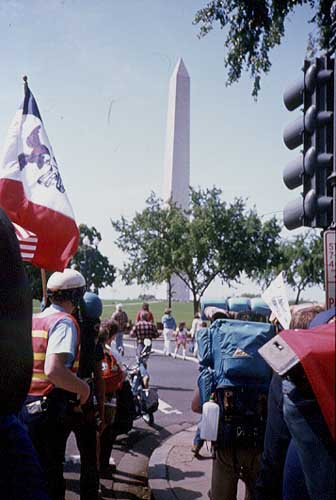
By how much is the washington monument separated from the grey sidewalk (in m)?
37.8

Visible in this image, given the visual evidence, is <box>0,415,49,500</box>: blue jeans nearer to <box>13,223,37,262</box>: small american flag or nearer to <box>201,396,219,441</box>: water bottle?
<box>201,396,219,441</box>: water bottle

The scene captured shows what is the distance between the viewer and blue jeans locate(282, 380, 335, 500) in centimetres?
155

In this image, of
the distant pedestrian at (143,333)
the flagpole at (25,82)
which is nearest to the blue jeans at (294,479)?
the flagpole at (25,82)

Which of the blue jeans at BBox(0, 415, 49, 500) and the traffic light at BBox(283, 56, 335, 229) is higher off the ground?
the traffic light at BBox(283, 56, 335, 229)

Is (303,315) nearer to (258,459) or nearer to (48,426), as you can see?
(258,459)

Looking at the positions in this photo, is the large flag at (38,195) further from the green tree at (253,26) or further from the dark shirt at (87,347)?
the green tree at (253,26)

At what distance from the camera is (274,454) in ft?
7.77

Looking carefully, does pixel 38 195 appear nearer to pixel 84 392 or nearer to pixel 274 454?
pixel 84 392

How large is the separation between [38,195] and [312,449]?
4186 mm

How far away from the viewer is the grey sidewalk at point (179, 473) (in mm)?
4859

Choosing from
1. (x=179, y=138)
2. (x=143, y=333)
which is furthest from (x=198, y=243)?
(x=143, y=333)

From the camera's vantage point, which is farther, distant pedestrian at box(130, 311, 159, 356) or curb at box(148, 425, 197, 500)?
distant pedestrian at box(130, 311, 159, 356)

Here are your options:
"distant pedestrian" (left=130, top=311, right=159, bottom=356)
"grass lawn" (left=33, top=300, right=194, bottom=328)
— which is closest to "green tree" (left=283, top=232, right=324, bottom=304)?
"grass lawn" (left=33, top=300, right=194, bottom=328)

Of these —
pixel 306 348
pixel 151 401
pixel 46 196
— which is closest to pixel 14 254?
pixel 306 348
